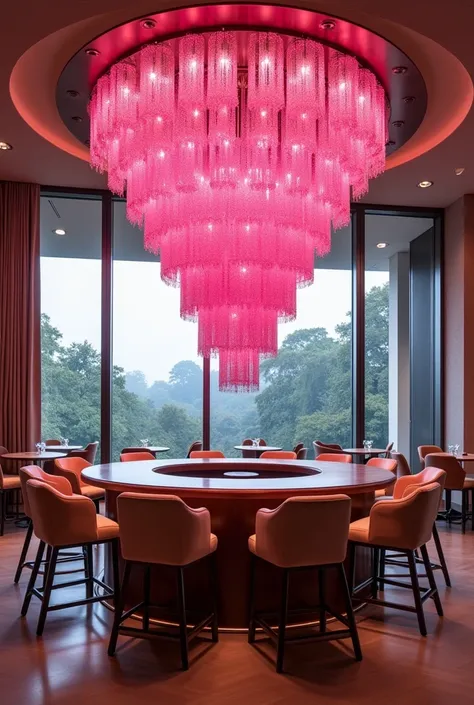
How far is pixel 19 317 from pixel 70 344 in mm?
786

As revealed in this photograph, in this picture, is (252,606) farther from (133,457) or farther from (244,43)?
(244,43)

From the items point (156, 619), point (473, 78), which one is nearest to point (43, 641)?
point (156, 619)

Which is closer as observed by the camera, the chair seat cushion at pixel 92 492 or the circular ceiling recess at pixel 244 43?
the circular ceiling recess at pixel 244 43

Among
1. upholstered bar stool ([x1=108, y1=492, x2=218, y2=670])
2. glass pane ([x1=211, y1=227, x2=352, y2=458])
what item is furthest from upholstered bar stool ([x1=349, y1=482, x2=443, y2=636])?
glass pane ([x1=211, y1=227, x2=352, y2=458])

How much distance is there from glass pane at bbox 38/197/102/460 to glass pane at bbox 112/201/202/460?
30 centimetres

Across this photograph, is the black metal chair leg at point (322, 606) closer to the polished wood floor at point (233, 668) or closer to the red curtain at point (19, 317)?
the polished wood floor at point (233, 668)

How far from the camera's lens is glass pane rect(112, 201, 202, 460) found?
9.37 m

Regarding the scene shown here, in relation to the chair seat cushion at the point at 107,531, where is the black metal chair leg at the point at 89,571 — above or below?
below

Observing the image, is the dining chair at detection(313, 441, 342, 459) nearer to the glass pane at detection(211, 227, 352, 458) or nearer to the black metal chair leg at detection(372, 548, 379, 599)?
the glass pane at detection(211, 227, 352, 458)

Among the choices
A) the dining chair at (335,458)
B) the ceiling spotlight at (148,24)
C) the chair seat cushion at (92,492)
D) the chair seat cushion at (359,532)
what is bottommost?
the chair seat cushion at (92,492)

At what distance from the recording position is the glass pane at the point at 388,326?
9.99m

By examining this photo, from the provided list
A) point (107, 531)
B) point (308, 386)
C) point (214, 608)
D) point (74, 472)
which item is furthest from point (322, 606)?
point (308, 386)

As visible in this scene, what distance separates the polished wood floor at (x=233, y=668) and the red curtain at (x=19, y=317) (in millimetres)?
4423

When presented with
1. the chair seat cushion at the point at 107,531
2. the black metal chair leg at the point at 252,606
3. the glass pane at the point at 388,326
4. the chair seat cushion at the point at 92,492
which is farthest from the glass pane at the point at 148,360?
the black metal chair leg at the point at 252,606
